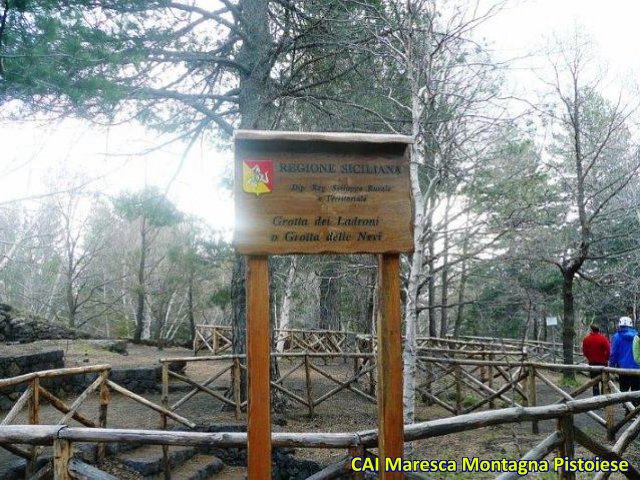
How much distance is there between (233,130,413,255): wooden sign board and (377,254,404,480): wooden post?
0.20 m

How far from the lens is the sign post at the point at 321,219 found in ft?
7.75

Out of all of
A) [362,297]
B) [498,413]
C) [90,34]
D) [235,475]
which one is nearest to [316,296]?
[362,297]

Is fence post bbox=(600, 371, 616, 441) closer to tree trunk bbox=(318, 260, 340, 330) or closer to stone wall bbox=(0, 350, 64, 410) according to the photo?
stone wall bbox=(0, 350, 64, 410)

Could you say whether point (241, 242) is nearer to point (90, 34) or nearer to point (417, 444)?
point (90, 34)

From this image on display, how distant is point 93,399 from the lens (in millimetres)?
8562

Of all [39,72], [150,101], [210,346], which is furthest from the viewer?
[210,346]

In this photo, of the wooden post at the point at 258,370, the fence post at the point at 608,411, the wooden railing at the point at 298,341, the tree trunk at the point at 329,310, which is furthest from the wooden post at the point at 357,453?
the tree trunk at the point at 329,310

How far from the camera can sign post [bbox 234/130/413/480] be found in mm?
2361

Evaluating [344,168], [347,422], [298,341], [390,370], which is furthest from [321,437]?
[298,341]

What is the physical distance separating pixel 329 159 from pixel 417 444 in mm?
5929

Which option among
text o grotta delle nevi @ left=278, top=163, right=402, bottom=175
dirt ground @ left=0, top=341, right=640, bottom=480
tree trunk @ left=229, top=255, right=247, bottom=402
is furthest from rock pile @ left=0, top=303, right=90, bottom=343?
text o grotta delle nevi @ left=278, top=163, right=402, bottom=175

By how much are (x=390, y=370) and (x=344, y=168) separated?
1056mm

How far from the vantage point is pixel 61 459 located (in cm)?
308

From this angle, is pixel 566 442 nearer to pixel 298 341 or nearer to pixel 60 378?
pixel 60 378
